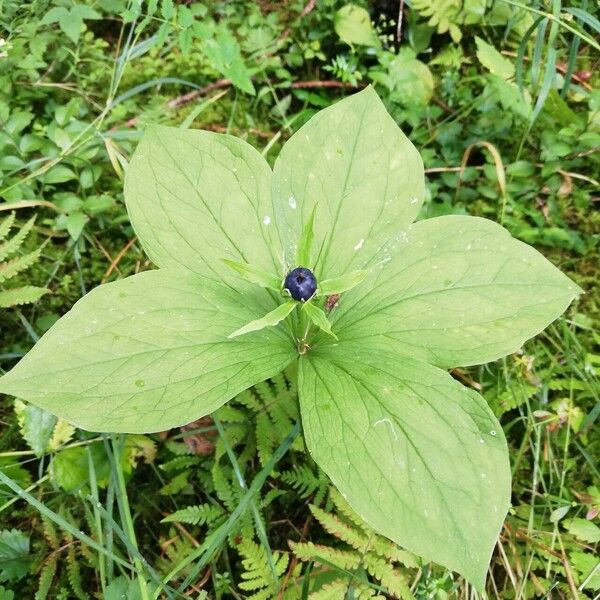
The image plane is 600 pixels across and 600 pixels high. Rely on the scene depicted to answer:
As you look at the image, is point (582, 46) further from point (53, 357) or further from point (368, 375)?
point (53, 357)

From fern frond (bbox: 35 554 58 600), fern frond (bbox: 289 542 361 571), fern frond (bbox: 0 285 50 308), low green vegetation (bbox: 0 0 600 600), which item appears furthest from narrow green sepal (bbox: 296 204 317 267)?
fern frond (bbox: 35 554 58 600)

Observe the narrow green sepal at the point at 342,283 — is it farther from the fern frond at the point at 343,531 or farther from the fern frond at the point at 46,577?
the fern frond at the point at 46,577

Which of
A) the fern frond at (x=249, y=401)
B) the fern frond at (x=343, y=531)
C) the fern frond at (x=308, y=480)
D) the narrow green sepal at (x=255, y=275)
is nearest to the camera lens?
the narrow green sepal at (x=255, y=275)

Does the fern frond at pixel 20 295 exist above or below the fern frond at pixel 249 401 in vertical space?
above

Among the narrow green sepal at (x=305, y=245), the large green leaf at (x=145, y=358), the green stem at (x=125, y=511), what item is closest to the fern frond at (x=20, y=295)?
the green stem at (x=125, y=511)

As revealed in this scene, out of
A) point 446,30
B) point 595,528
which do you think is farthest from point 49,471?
point 446,30

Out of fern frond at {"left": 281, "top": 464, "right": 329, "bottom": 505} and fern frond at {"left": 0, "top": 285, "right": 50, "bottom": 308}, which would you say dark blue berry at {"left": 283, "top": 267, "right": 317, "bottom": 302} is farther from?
fern frond at {"left": 0, "top": 285, "right": 50, "bottom": 308}
